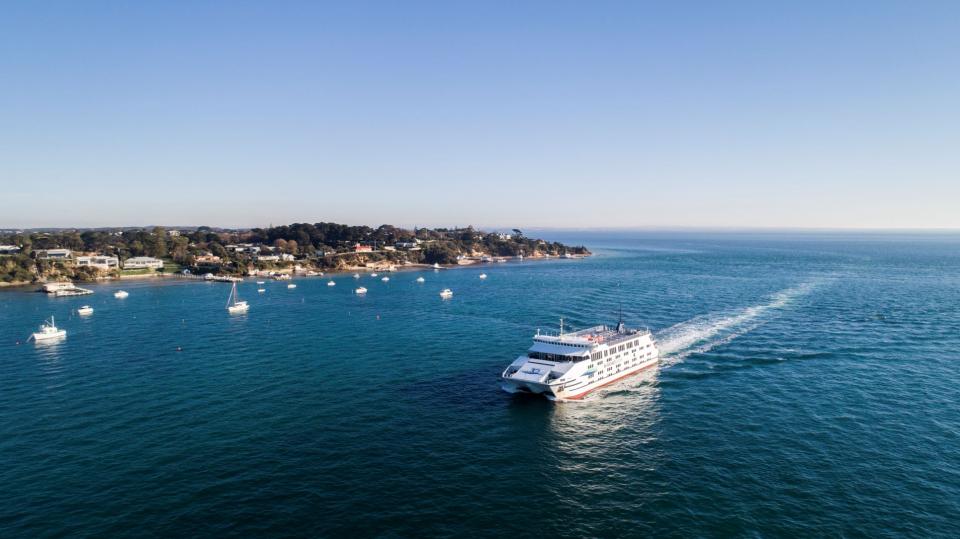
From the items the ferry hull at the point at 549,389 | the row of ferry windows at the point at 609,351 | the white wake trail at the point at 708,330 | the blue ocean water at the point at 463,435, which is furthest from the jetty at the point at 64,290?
the white wake trail at the point at 708,330

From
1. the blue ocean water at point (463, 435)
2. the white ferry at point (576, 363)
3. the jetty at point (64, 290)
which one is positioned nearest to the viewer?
the blue ocean water at point (463, 435)

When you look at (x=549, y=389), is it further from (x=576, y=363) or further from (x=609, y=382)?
(x=609, y=382)

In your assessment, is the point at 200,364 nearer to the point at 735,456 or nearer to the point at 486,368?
the point at 486,368

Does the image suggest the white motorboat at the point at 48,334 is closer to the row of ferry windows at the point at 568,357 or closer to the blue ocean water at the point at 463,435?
the blue ocean water at the point at 463,435

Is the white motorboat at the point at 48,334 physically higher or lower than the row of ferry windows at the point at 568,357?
lower

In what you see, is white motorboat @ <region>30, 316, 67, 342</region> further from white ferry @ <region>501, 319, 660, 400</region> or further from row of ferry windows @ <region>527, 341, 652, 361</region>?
row of ferry windows @ <region>527, 341, 652, 361</region>

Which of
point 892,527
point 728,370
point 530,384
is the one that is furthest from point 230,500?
point 728,370
